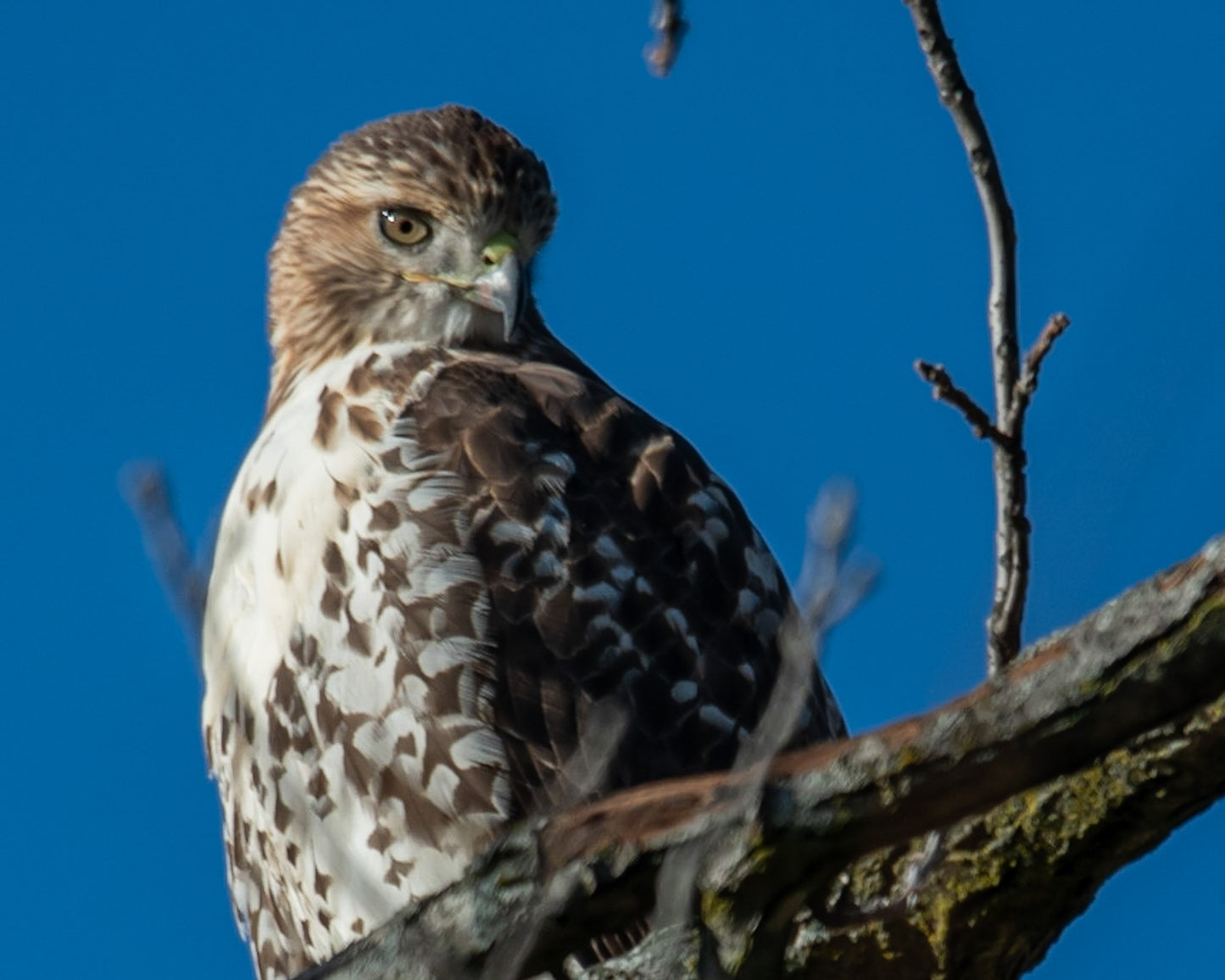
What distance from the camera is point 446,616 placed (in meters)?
4.24

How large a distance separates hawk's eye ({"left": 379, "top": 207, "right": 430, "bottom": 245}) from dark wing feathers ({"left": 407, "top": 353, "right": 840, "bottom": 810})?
0.62 meters

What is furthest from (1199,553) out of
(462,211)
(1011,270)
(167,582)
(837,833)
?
(462,211)

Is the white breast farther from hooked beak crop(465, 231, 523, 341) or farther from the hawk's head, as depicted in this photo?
the hawk's head

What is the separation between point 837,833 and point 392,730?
185 cm

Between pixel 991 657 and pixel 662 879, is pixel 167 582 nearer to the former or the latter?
pixel 662 879

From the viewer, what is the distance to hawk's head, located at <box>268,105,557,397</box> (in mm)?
5145

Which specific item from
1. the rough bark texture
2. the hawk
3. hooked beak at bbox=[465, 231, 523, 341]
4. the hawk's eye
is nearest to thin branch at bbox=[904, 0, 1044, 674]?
the rough bark texture

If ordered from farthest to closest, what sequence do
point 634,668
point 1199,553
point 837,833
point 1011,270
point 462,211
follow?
point 462,211, point 634,668, point 1011,270, point 837,833, point 1199,553

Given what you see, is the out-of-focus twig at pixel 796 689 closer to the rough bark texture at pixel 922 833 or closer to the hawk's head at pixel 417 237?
the rough bark texture at pixel 922 833

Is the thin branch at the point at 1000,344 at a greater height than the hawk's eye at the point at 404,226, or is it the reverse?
the hawk's eye at the point at 404,226

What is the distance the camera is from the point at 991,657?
319 centimetres

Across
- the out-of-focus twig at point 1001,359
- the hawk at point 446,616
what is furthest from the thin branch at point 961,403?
the hawk at point 446,616

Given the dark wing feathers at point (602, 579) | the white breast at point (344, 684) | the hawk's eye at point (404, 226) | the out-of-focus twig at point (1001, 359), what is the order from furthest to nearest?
the hawk's eye at point (404, 226)
the dark wing feathers at point (602, 579)
the white breast at point (344, 684)
the out-of-focus twig at point (1001, 359)

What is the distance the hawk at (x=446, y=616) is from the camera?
4195 millimetres
